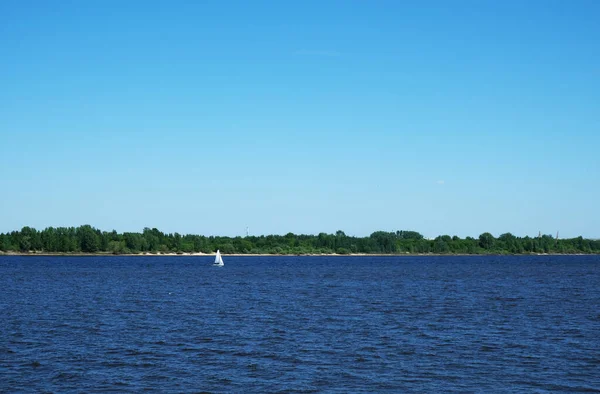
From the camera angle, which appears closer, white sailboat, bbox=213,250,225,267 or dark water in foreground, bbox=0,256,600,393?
dark water in foreground, bbox=0,256,600,393

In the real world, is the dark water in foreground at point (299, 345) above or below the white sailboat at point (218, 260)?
below

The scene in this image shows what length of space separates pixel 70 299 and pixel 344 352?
4046cm

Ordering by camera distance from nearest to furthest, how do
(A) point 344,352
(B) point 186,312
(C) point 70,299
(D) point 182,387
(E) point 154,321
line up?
(D) point 182,387
(A) point 344,352
(E) point 154,321
(B) point 186,312
(C) point 70,299

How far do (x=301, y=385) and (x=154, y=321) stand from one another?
2275cm

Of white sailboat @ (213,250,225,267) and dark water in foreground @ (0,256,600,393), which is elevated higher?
white sailboat @ (213,250,225,267)

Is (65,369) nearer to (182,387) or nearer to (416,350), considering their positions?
(182,387)

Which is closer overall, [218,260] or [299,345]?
[299,345]

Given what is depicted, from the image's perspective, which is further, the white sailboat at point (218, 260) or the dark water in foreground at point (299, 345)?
the white sailboat at point (218, 260)

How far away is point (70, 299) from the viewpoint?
66.1 m

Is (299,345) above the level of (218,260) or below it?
below

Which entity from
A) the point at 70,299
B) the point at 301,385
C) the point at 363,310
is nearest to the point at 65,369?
the point at 301,385

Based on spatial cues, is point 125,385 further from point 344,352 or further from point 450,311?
point 450,311

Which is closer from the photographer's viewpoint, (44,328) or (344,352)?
(344,352)

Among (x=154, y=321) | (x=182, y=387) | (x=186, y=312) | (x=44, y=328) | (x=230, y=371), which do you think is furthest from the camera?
(x=186, y=312)
